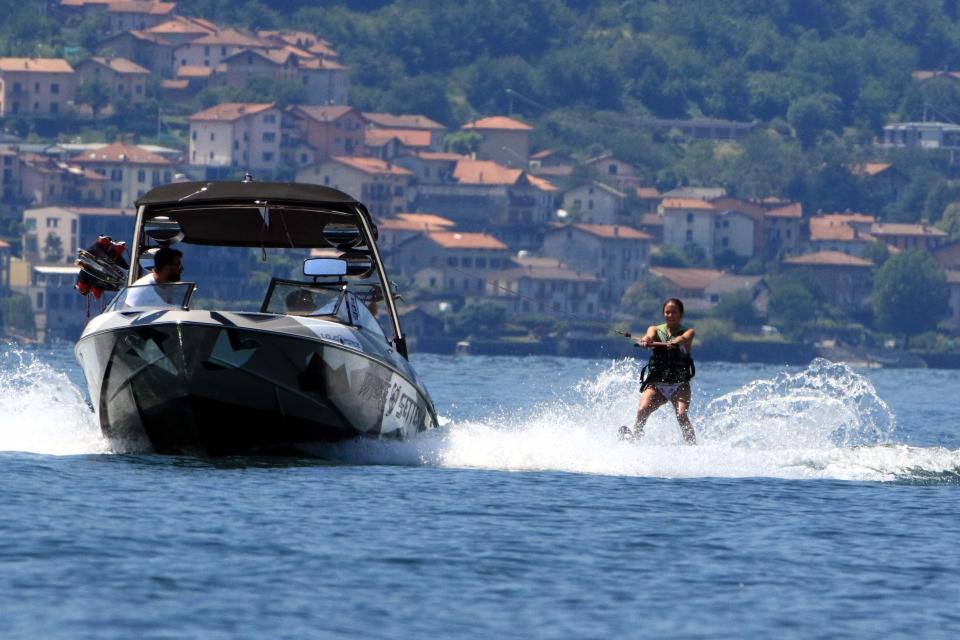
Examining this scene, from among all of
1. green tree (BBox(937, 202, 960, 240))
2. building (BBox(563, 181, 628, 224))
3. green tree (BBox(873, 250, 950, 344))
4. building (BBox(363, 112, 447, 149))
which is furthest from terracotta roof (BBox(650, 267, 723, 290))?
building (BBox(363, 112, 447, 149))

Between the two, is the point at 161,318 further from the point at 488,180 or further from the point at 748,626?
the point at 488,180

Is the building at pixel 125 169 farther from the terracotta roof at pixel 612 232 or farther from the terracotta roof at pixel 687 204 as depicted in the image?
the terracotta roof at pixel 687 204

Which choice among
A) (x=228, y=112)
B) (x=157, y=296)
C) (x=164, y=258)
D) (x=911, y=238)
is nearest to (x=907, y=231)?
(x=911, y=238)

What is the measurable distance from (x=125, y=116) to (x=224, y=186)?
167m

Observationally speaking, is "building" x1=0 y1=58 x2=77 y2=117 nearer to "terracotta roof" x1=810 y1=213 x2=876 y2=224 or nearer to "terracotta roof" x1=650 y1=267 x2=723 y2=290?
"terracotta roof" x1=650 y1=267 x2=723 y2=290

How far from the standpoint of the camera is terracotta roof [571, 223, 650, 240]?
162 meters

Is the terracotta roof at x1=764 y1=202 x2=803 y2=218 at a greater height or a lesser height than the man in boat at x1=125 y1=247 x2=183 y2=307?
greater

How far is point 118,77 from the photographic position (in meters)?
190

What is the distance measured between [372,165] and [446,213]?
23.5 ft

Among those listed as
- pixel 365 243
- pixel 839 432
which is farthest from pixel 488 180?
pixel 365 243

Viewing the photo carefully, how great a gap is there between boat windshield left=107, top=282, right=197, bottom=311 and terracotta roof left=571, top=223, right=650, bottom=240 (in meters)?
142

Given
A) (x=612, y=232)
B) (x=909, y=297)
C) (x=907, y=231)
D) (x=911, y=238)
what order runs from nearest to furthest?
(x=909, y=297)
(x=612, y=232)
(x=911, y=238)
(x=907, y=231)

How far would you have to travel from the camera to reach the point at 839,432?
35125mm

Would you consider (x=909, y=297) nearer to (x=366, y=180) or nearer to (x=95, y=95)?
(x=366, y=180)
